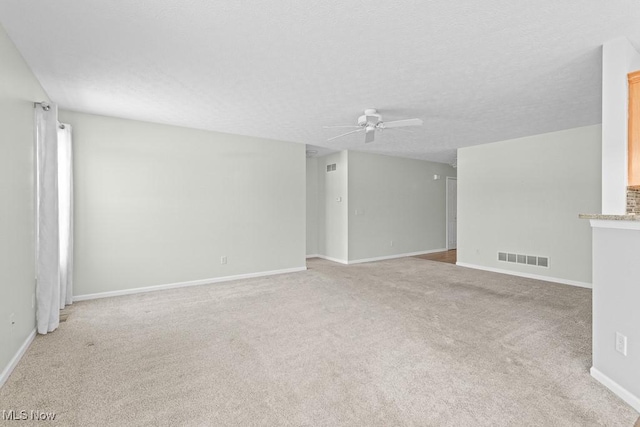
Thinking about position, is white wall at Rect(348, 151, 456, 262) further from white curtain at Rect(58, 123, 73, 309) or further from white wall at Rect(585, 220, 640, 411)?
white curtain at Rect(58, 123, 73, 309)

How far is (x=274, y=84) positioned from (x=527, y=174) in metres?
4.78

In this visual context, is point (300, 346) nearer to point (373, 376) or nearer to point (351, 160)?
point (373, 376)

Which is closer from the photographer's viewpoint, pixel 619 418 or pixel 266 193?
pixel 619 418

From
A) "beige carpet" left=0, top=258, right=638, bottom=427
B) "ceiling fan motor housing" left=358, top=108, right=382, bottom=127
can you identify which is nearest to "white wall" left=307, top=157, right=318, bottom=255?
"beige carpet" left=0, top=258, right=638, bottom=427

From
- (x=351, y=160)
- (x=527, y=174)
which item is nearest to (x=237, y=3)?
(x=351, y=160)

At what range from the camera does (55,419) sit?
1716mm

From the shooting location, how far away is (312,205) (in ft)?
23.7

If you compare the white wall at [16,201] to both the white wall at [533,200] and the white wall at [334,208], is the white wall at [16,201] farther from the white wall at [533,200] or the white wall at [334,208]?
the white wall at [533,200]

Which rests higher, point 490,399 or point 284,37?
point 284,37

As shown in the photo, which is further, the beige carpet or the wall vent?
the wall vent

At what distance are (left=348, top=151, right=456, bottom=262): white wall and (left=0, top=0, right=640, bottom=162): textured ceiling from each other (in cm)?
263

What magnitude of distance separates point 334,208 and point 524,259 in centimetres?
382

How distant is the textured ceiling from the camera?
1.90 meters

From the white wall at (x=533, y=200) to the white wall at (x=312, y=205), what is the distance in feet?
10.7
